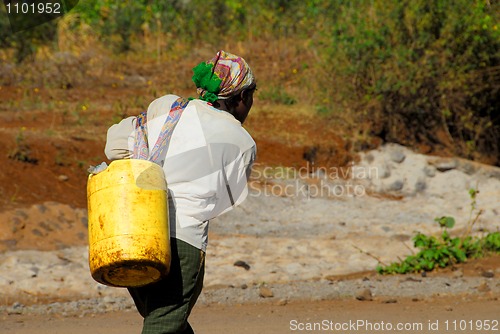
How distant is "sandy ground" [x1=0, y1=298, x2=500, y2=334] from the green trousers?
2.47 metres

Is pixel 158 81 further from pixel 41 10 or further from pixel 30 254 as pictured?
pixel 30 254

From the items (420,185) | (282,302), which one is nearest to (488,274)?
(282,302)

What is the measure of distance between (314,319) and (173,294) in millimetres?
2983

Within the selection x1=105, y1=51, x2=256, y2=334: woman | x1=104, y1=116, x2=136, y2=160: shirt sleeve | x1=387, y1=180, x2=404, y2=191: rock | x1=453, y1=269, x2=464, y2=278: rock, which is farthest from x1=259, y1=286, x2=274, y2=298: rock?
x1=387, y1=180, x2=404, y2=191: rock

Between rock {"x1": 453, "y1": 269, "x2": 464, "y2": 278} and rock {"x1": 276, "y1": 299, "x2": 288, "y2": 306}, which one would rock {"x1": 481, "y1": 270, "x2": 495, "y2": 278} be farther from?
rock {"x1": 276, "y1": 299, "x2": 288, "y2": 306}

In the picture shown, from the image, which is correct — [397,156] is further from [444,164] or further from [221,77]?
[221,77]

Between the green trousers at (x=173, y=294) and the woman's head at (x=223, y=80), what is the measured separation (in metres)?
0.57

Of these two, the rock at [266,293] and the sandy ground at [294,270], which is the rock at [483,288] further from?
the rock at [266,293]

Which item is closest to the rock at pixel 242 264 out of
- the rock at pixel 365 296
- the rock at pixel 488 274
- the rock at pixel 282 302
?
the rock at pixel 282 302

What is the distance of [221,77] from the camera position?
352 centimetres

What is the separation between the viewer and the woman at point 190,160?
3375 millimetres

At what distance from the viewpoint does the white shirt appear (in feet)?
11.1

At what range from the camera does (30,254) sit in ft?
25.8

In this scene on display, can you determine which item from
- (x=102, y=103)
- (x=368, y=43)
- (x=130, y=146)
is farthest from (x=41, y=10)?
(x=130, y=146)
